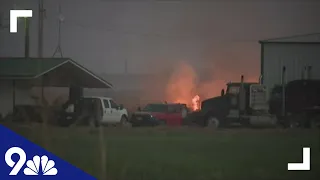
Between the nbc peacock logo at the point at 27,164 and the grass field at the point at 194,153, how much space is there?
0.22m

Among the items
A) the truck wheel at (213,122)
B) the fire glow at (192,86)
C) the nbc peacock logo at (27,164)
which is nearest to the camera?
the nbc peacock logo at (27,164)

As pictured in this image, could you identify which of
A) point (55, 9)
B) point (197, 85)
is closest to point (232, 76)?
point (197, 85)

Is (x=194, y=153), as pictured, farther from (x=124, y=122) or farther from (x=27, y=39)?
(x=27, y=39)

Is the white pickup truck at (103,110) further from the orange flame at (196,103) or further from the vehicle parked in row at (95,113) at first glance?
the orange flame at (196,103)

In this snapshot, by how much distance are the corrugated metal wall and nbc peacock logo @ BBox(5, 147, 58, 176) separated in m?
2.39

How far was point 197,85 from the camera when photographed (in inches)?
195

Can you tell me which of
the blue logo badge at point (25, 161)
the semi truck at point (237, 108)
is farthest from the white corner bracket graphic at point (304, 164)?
the blue logo badge at point (25, 161)

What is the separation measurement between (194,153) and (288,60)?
136cm

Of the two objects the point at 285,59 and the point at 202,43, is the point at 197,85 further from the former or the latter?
the point at 285,59

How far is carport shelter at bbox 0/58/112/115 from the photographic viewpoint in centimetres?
487

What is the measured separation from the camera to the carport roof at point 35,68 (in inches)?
192

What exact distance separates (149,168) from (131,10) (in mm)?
1664

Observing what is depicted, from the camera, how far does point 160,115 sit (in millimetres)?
4914

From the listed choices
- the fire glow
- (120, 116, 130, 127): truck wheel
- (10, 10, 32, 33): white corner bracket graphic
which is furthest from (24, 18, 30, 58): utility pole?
the fire glow
